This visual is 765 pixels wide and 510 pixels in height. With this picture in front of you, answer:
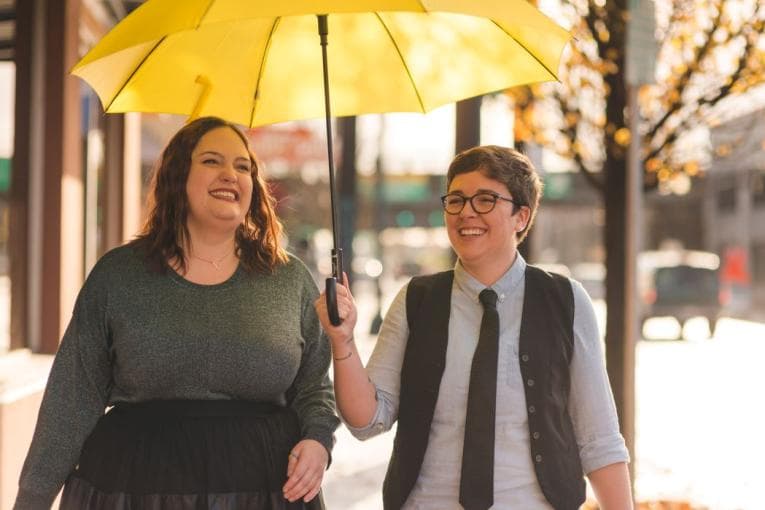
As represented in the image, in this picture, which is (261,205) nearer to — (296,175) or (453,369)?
(453,369)

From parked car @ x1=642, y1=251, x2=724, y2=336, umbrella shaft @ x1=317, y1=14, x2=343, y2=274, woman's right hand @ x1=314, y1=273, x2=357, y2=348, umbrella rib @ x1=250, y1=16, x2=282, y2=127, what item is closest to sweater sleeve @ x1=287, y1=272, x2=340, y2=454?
umbrella shaft @ x1=317, y1=14, x2=343, y2=274

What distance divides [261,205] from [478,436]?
41.9 inches

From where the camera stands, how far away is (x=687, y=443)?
32.3ft

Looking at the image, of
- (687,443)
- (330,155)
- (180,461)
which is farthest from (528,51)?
(687,443)

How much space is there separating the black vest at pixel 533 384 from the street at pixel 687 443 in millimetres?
4178

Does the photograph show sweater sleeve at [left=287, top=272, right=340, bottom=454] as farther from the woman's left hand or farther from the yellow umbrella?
the yellow umbrella

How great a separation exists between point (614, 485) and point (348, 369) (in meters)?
0.78

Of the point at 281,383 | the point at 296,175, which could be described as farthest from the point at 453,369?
the point at 296,175

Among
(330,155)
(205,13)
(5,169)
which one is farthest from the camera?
(5,169)

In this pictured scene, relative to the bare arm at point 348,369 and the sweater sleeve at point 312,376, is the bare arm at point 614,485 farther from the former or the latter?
the sweater sleeve at point 312,376

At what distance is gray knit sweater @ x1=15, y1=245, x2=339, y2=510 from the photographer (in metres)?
3.10

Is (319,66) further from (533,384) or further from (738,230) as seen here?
(738,230)

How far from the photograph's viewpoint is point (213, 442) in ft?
10.1

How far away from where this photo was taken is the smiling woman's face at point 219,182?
3.21 metres
